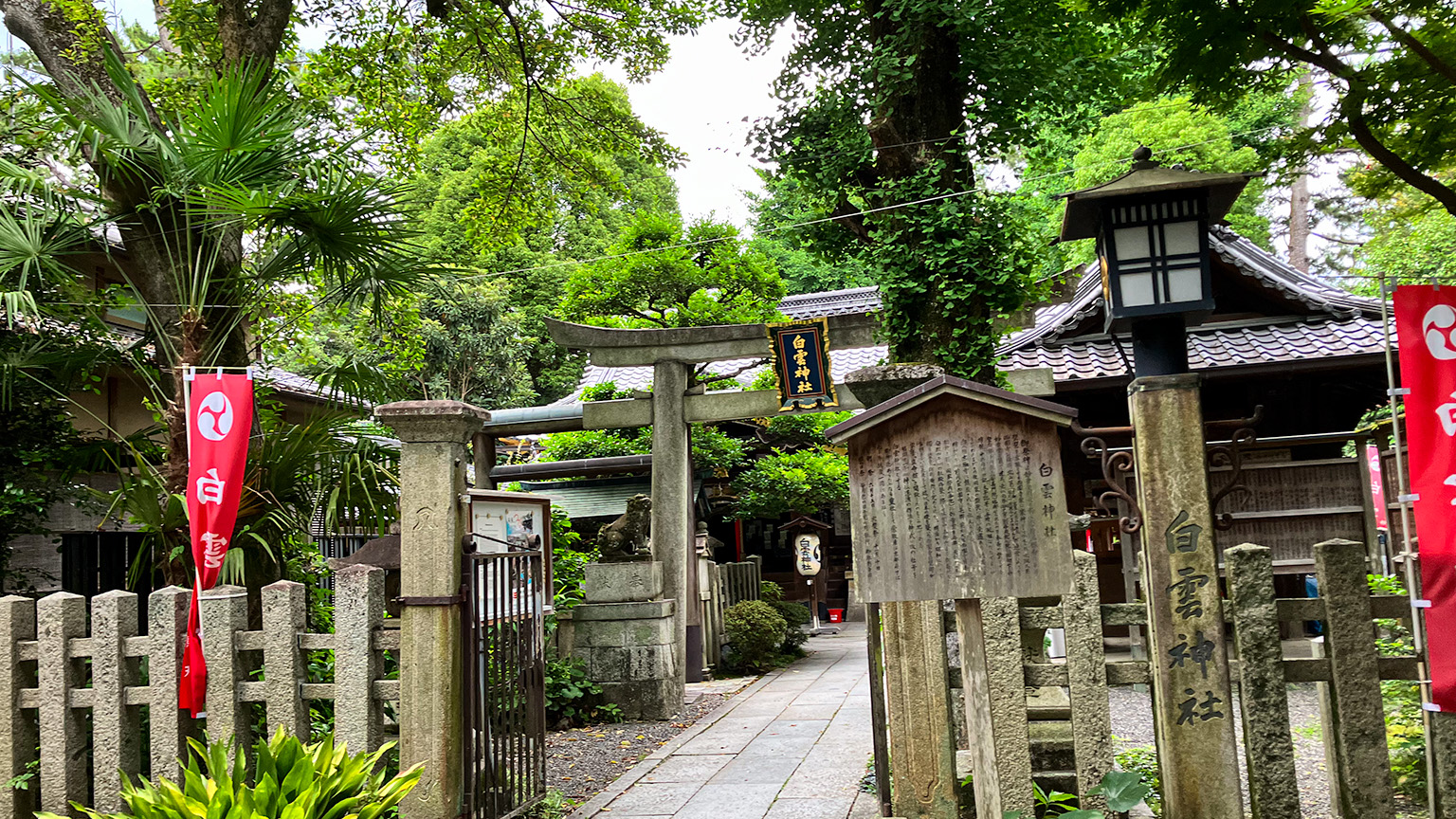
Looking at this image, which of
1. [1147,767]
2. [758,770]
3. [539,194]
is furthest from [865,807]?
[539,194]

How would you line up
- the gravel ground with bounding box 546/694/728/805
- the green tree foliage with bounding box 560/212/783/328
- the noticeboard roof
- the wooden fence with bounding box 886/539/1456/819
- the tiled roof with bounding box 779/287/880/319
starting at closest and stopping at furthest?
the noticeboard roof
the wooden fence with bounding box 886/539/1456/819
the gravel ground with bounding box 546/694/728/805
the green tree foliage with bounding box 560/212/783/328
the tiled roof with bounding box 779/287/880/319

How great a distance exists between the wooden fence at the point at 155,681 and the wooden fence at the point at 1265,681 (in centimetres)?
286

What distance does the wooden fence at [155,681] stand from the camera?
4871mm

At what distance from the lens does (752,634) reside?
1333 centimetres

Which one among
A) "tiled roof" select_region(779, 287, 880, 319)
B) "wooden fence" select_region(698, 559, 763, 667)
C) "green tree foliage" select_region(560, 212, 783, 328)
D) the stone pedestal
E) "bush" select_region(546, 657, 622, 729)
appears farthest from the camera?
"tiled roof" select_region(779, 287, 880, 319)

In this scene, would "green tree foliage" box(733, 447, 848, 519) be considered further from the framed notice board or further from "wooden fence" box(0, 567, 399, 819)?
"wooden fence" box(0, 567, 399, 819)

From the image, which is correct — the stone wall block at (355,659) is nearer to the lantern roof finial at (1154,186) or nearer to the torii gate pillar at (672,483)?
the lantern roof finial at (1154,186)

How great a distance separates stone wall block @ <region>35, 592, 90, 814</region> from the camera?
5.23 metres

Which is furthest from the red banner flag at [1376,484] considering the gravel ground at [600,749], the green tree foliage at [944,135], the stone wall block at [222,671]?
the stone wall block at [222,671]

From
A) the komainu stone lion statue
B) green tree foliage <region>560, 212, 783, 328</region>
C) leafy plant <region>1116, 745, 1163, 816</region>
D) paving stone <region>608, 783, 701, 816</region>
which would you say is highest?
green tree foliage <region>560, 212, 783, 328</region>

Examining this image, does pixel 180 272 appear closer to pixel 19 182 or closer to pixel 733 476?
pixel 19 182

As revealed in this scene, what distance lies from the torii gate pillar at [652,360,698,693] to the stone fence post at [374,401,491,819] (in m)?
6.01

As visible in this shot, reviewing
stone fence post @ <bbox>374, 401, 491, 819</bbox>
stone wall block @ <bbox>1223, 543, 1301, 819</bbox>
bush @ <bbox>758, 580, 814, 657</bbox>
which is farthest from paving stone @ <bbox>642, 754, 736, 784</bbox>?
bush @ <bbox>758, 580, 814, 657</bbox>

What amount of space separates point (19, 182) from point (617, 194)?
306 inches
